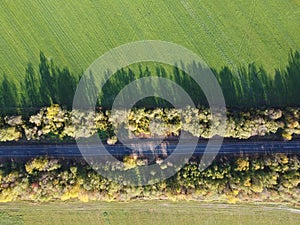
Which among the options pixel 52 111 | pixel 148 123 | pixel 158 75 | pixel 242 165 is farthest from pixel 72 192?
pixel 242 165

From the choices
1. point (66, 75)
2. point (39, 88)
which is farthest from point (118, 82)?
point (39, 88)

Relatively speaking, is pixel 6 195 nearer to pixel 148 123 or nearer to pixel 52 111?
pixel 52 111

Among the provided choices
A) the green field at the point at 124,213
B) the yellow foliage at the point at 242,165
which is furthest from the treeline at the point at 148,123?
the green field at the point at 124,213

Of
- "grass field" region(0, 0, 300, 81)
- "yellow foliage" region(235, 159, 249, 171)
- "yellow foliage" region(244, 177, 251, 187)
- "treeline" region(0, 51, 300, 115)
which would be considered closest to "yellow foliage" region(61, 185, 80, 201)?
"treeline" region(0, 51, 300, 115)

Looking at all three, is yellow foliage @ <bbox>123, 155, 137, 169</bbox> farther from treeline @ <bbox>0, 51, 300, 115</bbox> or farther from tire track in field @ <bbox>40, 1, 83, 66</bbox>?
tire track in field @ <bbox>40, 1, 83, 66</bbox>

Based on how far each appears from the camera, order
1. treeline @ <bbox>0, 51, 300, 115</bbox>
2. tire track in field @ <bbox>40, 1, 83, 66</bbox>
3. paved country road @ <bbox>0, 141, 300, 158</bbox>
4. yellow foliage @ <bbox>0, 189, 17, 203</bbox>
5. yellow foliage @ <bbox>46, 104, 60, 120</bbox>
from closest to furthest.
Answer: yellow foliage @ <bbox>0, 189, 17, 203</bbox>
yellow foliage @ <bbox>46, 104, 60, 120</bbox>
treeline @ <bbox>0, 51, 300, 115</bbox>
paved country road @ <bbox>0, 141, 300, 158</bbox>
tire track in field @ <bbox>40, 1, 83, 66</bbox>

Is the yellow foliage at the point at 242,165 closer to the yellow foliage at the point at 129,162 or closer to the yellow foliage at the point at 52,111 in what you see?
the yellow foliage at the point at 129,162
